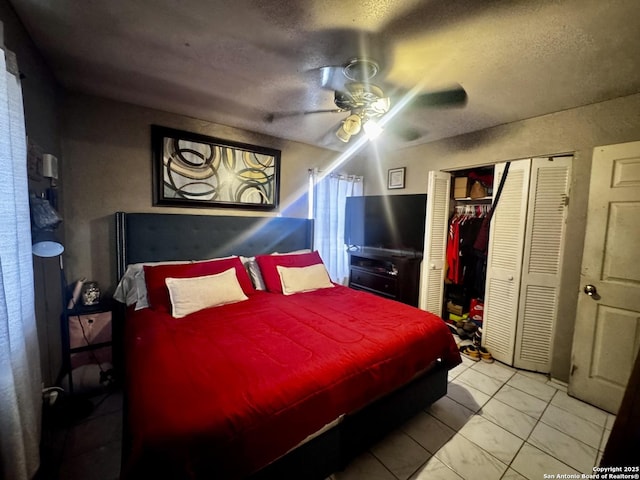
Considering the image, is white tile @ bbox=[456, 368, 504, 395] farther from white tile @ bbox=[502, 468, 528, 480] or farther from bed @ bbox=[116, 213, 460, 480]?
white tile @ bbox=[502, 468, 528, 480]

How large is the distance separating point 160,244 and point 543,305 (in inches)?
143

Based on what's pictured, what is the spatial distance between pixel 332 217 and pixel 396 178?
3.43 ft

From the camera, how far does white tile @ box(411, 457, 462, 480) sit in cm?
142

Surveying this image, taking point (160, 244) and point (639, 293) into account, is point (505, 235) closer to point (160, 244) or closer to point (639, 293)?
point (639, 293)

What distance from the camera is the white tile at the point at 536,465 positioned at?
146 cm

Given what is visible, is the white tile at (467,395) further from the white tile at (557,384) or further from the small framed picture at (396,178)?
the small framed picture at (396,178)

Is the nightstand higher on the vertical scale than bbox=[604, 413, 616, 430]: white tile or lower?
higher

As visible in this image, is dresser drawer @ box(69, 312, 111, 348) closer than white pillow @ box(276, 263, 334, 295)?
Yes

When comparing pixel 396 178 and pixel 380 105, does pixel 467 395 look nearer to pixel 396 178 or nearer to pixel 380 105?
pixel 380 105

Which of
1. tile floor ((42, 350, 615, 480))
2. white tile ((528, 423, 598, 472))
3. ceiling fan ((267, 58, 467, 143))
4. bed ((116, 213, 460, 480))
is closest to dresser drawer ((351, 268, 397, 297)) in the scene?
bed ((116, 213, 460, 480))

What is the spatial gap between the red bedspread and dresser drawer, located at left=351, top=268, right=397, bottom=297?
1.28m

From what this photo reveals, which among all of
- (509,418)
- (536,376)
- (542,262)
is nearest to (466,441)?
(509,418)

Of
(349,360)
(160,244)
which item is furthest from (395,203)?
(160,244)

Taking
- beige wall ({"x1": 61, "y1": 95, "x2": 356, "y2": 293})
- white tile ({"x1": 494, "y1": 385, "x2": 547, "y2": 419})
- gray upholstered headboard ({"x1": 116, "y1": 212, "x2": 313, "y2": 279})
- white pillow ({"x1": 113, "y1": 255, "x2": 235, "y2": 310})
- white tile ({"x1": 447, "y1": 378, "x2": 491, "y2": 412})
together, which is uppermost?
beige wall ({"x1": 61, "y1": 95, "x2": 356, "y2": 293})
